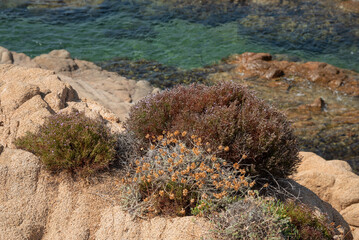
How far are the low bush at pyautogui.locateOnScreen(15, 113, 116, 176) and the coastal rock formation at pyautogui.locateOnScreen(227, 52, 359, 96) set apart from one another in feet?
38.5

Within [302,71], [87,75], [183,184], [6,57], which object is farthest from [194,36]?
[183,184]

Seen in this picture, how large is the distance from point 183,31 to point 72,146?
53.7ft

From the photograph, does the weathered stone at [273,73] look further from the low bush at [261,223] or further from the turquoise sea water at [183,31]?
the low bush at [261,223]

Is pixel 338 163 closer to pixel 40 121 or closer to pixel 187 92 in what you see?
pixel 187 92

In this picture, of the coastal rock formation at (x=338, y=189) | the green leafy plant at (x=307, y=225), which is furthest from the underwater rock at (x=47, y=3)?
the green leafy plant at (x=307, y=225)

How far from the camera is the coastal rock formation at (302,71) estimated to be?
15.4 meters

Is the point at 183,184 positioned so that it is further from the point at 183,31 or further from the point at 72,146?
the point at 183,31

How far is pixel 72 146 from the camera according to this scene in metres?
5.71

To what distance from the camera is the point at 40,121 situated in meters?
6.59

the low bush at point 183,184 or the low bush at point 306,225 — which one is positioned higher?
the low bush at point 183,184

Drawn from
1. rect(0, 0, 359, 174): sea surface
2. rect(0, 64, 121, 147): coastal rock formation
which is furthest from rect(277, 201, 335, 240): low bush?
rect(0, 0, 359, 174): sea surface

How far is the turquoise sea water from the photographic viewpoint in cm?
1838

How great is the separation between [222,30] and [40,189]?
1772 cm

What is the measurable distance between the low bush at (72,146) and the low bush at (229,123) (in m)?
0.76
